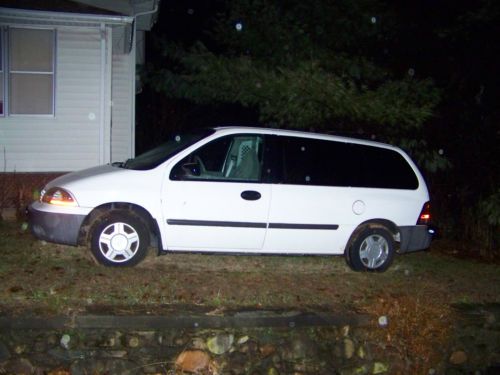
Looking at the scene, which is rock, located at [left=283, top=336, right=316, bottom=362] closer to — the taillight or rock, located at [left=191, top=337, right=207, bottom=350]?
rock, located at [left=191, top=337, right=207, bottom=350]

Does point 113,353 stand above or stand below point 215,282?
below

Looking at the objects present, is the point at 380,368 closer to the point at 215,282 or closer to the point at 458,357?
the point at 458,357

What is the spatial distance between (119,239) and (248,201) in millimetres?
1435

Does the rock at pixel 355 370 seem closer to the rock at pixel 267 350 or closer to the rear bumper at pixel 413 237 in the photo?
the rock at pixel 267 350

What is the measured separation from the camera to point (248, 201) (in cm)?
733

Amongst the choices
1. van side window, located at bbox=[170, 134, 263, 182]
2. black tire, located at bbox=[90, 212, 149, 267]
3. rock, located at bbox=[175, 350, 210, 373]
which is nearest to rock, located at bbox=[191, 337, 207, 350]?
rock, located at bbox=[175, 350, 210, 373]

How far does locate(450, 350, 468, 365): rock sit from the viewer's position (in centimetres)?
695

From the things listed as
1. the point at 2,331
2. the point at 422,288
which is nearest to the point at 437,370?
the point at 422,288

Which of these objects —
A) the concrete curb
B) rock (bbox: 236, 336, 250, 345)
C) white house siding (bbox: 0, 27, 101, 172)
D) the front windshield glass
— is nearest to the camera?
the concrete curb

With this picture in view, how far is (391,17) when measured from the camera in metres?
11.6

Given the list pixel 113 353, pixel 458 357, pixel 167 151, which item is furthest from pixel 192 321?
pixel 458 357

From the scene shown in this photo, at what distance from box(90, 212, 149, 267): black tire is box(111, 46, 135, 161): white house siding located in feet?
17.1

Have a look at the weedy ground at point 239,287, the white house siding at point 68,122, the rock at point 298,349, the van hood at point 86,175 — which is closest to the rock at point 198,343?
the weedy ground at point 239,287

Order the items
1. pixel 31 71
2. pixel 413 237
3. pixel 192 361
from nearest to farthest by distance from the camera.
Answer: pixel 192 361 < pixel 413 237 < pixel 31 71
